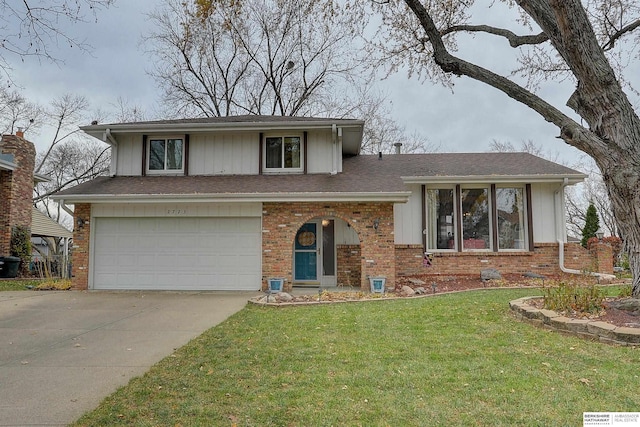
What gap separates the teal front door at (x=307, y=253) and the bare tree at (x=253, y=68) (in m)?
11.8

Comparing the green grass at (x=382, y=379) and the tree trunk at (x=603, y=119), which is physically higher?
the tree trunk at (x=603, y=119)

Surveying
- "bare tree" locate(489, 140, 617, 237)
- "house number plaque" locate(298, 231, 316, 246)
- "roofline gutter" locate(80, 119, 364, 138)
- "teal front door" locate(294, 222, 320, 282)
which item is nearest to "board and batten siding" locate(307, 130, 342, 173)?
"roofline gutter" locate(80, 119, 364, 138)

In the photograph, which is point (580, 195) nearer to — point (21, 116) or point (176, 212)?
point (176, 212)

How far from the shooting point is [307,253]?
11766mm

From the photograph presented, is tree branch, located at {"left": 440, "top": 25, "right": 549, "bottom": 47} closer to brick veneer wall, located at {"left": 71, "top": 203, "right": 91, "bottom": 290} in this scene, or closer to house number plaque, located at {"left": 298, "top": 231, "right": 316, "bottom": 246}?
house number plaque, located at {"left": 298, "top": 231, "right": 316, "bottom": 246}

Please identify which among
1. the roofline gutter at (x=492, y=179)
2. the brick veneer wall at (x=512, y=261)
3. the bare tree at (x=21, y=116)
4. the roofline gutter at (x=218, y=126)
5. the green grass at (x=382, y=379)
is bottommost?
the green grass at (x=382, y=379)

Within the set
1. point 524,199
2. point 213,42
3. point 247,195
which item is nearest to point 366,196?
point 247,195

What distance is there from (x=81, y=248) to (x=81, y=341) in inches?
250

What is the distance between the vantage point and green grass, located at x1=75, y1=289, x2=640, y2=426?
9.71 ft

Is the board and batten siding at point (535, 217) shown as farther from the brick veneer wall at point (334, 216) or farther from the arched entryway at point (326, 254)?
the brick veneer wall at point (334, 216)

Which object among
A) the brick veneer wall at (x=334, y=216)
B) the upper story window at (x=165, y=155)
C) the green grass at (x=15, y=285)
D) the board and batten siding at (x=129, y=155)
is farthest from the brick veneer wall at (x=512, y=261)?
the green grass at (x=15, y=285)

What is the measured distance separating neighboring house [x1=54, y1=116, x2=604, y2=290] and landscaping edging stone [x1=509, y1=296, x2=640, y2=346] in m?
4.69

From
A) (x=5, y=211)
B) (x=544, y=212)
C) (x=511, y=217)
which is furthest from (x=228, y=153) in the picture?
(x=544, y=212)

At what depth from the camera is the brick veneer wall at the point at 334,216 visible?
1034 centimetres
